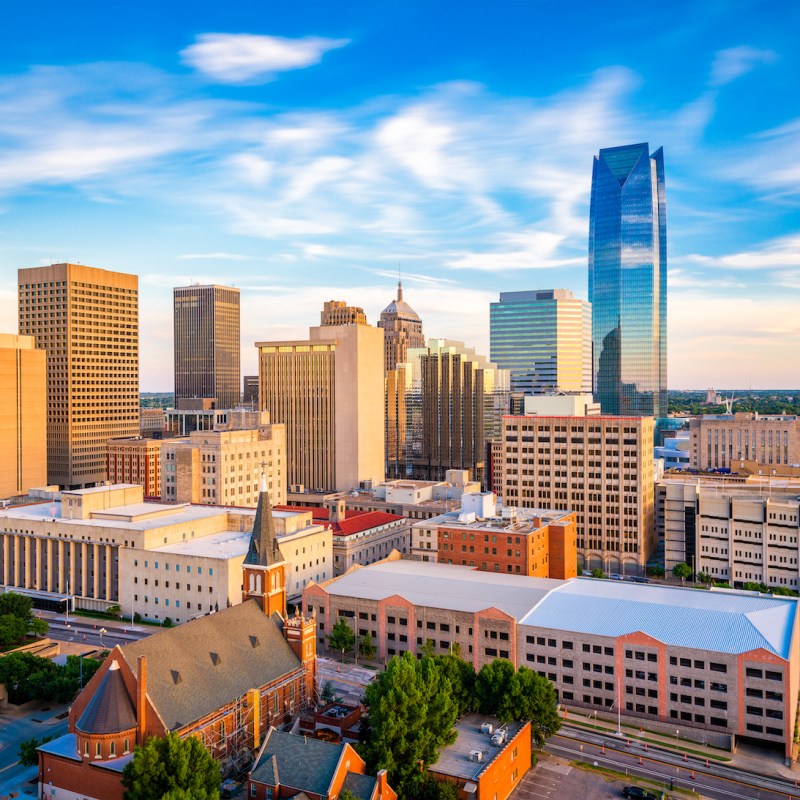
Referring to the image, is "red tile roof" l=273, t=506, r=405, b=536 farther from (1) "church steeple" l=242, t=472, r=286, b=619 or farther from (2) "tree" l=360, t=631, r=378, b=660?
(1) "church steeple" l=242, t=472, r=286, b=619

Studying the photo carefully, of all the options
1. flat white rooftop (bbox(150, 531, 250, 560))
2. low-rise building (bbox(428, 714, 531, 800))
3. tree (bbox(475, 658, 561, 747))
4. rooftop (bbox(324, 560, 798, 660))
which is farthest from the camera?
flat white rooftop (bbox(150, 531, 250, 560))

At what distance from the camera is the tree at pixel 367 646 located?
122938mm

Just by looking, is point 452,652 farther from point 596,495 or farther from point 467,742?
point 596,495

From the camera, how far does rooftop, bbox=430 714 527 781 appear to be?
80875 millimetres

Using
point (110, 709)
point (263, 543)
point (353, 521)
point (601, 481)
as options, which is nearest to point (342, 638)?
point (263, 543)

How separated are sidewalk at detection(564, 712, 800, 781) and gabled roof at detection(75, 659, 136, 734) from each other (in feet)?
186

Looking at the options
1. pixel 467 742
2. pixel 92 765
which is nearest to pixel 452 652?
pixel 467 742

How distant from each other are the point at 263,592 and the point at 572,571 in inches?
3290

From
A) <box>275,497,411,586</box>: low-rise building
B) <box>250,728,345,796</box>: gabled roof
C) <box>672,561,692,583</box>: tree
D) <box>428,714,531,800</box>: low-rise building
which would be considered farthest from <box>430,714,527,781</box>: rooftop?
<box>672,561,692,583</box>: tree

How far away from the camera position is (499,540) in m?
148

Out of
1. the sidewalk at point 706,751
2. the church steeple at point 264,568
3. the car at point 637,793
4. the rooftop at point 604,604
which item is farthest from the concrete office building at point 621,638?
the church steeple at point 264,568

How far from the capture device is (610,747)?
317ft

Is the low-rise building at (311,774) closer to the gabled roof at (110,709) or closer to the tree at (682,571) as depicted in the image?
the gabled roof at (110,709)

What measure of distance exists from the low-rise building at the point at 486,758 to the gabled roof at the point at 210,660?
20.9 metres
